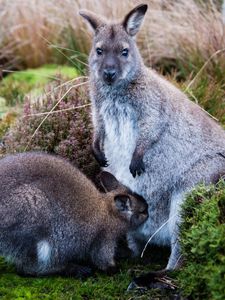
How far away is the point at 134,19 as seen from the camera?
20.8 ft

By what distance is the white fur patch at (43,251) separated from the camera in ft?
18.1

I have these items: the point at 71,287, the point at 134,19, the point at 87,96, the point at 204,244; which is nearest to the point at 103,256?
the point at 71,287

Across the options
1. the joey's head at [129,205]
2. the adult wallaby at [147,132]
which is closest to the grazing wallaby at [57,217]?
the joey's head at [129,205]

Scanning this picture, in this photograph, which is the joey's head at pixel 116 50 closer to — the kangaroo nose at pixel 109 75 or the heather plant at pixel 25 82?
the kangaroo nose at pixel 109 75

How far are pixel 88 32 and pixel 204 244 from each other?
644 centimetres

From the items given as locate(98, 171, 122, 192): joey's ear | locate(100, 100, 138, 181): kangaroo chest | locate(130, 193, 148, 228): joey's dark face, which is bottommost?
locate(130, 193, 148, 228): joey's dark face

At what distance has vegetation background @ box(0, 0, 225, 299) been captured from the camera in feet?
15.5

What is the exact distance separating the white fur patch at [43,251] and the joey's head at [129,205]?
28.6 inches

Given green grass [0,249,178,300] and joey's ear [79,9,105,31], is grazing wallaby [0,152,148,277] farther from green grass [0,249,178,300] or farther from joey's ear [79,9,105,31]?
joey's ear [79,9,105,31]

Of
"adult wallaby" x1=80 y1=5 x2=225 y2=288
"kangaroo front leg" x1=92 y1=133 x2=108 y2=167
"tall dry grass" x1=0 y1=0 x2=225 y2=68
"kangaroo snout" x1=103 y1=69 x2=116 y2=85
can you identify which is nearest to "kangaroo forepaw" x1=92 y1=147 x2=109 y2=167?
"kangaroo front leg" x1=92 y1=133 x2=108 y2=167

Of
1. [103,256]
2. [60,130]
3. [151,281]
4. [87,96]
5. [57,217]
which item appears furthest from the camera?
[87,96]

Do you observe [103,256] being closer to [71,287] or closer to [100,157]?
[71,287]

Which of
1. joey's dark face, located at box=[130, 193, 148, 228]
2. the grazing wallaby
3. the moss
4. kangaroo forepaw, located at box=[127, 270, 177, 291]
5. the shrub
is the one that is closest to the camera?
the moss

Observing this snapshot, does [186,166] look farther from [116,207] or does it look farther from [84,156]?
[84,156]
